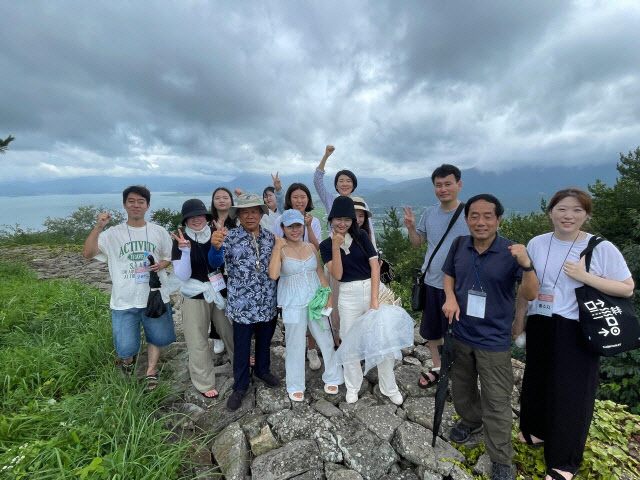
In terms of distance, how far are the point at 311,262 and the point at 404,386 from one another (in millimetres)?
2042

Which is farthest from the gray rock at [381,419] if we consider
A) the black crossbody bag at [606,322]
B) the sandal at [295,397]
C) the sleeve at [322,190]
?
the sleeve at [322,190]

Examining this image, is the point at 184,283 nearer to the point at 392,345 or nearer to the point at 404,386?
the point at 392,345

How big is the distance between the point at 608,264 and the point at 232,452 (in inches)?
145

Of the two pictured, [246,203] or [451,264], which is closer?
[451,264]

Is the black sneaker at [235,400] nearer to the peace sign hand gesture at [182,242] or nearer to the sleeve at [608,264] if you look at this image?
the peace sign hand gesture at [182,242]

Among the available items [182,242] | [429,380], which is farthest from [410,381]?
[182,242]

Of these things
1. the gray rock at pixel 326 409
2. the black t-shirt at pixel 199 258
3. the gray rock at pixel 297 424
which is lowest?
the gray rock at pixel 297 424

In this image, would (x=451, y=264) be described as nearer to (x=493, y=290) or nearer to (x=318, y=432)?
(x=493, y=290)

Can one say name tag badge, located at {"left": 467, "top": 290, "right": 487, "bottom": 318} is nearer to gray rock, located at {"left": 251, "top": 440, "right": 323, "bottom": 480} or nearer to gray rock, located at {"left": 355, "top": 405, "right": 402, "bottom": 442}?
gray rock, located at {"left": 355, "top": 405, "right": 402, "bottom": 442}

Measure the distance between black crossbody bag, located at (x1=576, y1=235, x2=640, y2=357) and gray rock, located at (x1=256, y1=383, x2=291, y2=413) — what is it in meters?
2.99

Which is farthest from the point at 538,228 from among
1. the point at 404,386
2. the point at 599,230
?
the point at 404,386

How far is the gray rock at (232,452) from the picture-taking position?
268 centimetres

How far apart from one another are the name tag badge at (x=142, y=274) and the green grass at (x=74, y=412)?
118 centimetres

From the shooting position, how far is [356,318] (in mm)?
3373
